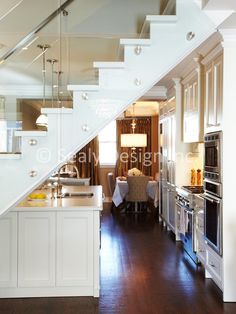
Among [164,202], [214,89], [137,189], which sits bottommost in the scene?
[164,202]

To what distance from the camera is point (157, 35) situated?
10.4ft

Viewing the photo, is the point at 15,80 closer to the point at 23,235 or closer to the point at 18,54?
the point at 18,54

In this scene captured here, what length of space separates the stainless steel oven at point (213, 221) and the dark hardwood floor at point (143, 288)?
0.52m

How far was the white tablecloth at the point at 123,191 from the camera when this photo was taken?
909 cm

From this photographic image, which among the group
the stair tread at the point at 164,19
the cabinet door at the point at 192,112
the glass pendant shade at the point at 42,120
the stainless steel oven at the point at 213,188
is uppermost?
the stair tread at the point at 164,19

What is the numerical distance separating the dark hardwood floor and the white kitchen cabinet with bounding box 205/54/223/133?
178 cm

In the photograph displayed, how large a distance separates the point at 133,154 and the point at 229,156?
7804 mm

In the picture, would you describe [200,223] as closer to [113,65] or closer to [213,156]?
[213,156]

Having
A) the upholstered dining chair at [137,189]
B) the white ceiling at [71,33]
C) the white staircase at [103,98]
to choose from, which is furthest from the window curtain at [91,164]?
the white staircase at [103,98]

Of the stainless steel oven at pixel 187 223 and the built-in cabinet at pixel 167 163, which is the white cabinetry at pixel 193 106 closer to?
the built-in cabinet at pixel 167 163

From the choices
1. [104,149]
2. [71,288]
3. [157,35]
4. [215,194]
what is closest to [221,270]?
[215,194]

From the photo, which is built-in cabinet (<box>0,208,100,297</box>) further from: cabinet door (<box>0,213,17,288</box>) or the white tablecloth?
the white tablecloth

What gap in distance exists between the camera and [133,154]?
38.0 ft

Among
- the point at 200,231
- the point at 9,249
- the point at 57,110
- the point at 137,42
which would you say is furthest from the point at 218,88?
the point at 9,249
